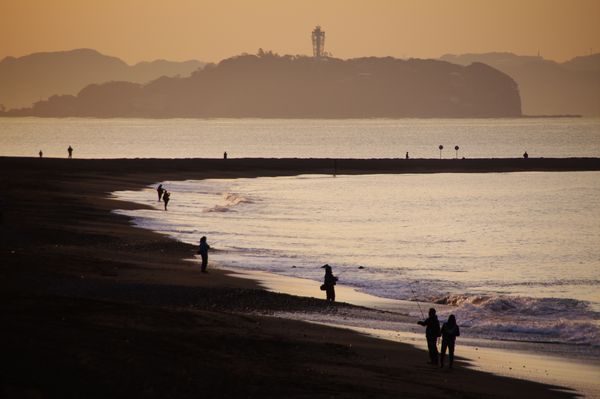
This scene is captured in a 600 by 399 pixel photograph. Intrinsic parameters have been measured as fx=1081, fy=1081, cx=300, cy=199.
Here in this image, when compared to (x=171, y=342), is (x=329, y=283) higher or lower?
higher

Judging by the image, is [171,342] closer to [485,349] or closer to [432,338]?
[432,338]

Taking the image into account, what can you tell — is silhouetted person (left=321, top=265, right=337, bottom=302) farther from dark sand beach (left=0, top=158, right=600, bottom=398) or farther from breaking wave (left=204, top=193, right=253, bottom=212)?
breaking wave (left=204, top=193, right=253, bottom=212)

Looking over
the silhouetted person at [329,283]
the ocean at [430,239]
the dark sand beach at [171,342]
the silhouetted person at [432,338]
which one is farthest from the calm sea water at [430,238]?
the silhouetted person at [432,338]

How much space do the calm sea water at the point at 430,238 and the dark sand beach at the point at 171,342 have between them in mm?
5021

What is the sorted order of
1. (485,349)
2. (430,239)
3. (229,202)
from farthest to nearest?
1. (229,202)
2. (430,239)
3. (485,349)

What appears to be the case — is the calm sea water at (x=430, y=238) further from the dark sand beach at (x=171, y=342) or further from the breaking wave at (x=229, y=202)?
the dark sand beach at (x=171, y=342)

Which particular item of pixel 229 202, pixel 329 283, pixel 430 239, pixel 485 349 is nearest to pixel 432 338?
pixel 485 349

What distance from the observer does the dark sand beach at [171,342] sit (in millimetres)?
17281

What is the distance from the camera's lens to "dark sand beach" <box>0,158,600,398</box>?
17281 millimetres

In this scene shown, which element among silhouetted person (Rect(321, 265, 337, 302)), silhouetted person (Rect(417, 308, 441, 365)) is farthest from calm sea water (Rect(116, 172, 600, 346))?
silhouetted person (Rect(417, 308, 441, 365))

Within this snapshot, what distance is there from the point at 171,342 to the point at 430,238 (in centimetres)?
3844

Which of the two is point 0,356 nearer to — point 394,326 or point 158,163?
point 394,326

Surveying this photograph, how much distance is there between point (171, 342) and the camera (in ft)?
67.3

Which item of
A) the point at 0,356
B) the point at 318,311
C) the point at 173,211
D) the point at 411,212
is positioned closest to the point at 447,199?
the point at 411,212
